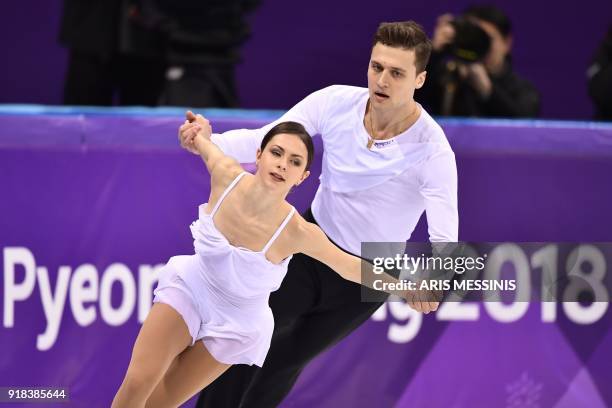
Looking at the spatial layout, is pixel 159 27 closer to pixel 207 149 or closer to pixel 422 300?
pixel 207 149

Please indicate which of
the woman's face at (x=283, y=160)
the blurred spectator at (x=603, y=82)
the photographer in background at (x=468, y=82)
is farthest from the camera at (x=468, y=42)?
the woman's face at (x=283, y=160)

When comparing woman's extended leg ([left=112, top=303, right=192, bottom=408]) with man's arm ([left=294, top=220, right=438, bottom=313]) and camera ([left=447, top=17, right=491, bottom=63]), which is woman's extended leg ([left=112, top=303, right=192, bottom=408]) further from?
camera ([left=447, top=17, right=491, bottom=63])

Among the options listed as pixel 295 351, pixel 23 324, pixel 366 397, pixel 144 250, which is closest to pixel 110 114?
pixel 144 250

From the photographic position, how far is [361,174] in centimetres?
450

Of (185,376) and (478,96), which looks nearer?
(185,376)

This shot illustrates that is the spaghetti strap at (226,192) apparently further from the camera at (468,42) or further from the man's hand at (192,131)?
the camera at (468,42)

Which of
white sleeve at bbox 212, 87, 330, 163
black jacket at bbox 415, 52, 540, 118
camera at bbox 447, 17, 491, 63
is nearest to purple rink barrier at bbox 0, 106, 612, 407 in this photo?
white sleeve at bbox 212, 87, 330, 163

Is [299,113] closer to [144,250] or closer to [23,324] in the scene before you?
[144,250]

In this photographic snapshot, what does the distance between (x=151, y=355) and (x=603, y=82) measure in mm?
2932

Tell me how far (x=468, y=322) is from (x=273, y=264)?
1.37 m

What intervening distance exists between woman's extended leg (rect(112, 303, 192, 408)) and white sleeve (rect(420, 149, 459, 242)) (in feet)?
3.31

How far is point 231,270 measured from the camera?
4191mm

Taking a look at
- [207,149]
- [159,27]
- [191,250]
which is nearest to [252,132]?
[207,149]

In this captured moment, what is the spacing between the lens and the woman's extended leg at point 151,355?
4.09 metres
